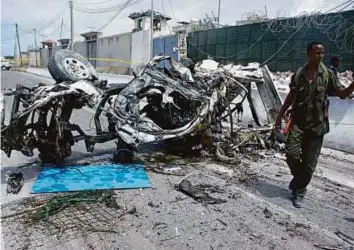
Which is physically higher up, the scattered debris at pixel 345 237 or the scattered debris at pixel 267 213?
the scattered debris at pixel 345 237

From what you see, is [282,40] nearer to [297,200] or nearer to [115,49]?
[297,200]

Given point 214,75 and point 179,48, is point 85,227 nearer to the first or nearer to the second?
point 214,75

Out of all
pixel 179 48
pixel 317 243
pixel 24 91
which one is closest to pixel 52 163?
pixel 24 91

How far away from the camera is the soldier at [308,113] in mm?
4047

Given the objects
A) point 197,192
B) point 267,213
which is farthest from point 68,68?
point 267,213

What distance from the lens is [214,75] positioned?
250 inches

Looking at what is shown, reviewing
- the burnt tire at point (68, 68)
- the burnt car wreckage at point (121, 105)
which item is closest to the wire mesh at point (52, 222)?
the burnt car wreckage at point (121, 105)

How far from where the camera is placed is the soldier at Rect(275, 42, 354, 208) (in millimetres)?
4047

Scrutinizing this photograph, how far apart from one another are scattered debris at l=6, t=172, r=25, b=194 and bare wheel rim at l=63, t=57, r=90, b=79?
2.05 meters

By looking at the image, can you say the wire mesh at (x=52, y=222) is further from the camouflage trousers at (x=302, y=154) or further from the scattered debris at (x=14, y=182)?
the camouflage trousers at (x=302, y=154)

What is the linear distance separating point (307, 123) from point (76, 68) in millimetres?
4072

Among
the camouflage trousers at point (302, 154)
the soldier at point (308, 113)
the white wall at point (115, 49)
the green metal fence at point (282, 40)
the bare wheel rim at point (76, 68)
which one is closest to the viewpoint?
the soldier at point (308, 113)

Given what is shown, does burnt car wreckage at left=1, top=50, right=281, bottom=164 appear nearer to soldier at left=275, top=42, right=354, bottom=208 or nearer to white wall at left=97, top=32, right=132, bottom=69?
soldier at left=275, top=42, right=354, bottom=208

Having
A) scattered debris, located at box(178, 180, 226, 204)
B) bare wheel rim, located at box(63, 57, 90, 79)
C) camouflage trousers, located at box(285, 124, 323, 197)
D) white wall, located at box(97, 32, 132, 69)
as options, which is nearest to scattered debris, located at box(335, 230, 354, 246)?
camouflage trousers, located at box(285, 124, 323, 197)
